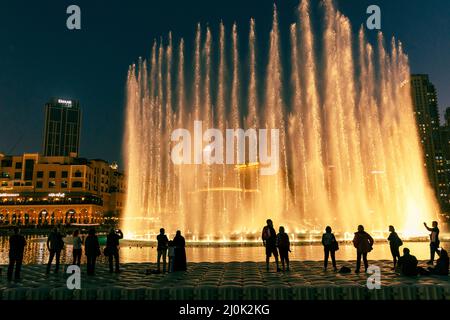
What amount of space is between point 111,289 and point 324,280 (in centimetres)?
588

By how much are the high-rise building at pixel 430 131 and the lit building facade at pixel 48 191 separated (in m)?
128

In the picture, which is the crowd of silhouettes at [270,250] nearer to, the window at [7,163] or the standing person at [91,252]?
the standing person at [91,252]

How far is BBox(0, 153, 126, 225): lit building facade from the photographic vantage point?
106 m

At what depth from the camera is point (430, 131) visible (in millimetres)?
174000

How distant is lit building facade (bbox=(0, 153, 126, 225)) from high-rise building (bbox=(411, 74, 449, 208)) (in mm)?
128450

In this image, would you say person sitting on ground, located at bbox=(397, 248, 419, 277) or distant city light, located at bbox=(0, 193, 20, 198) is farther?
distant city light, located at bbox=(0, 193, 20, 198)

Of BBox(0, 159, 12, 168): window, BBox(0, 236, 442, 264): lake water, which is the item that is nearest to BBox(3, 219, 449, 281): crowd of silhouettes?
BBox(0, 236, 442, 264): lake water

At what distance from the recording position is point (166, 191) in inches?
1757

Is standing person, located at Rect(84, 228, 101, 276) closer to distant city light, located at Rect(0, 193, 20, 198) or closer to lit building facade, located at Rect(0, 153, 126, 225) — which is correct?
lit building facade, located at Rect(0, 153, 126, 225)

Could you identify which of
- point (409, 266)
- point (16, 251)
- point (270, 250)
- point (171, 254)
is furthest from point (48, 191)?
point (409, 266)

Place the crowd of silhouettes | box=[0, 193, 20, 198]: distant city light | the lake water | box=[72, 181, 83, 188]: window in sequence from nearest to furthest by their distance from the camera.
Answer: the crowd of silhouettes → the lake water → box=[0, 193, 20, 198]: distant city light → box=[72, 181, 83, 188]: window

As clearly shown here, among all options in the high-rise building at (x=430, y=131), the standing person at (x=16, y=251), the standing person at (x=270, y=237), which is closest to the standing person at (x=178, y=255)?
the standing person at (x=270, y=237)
